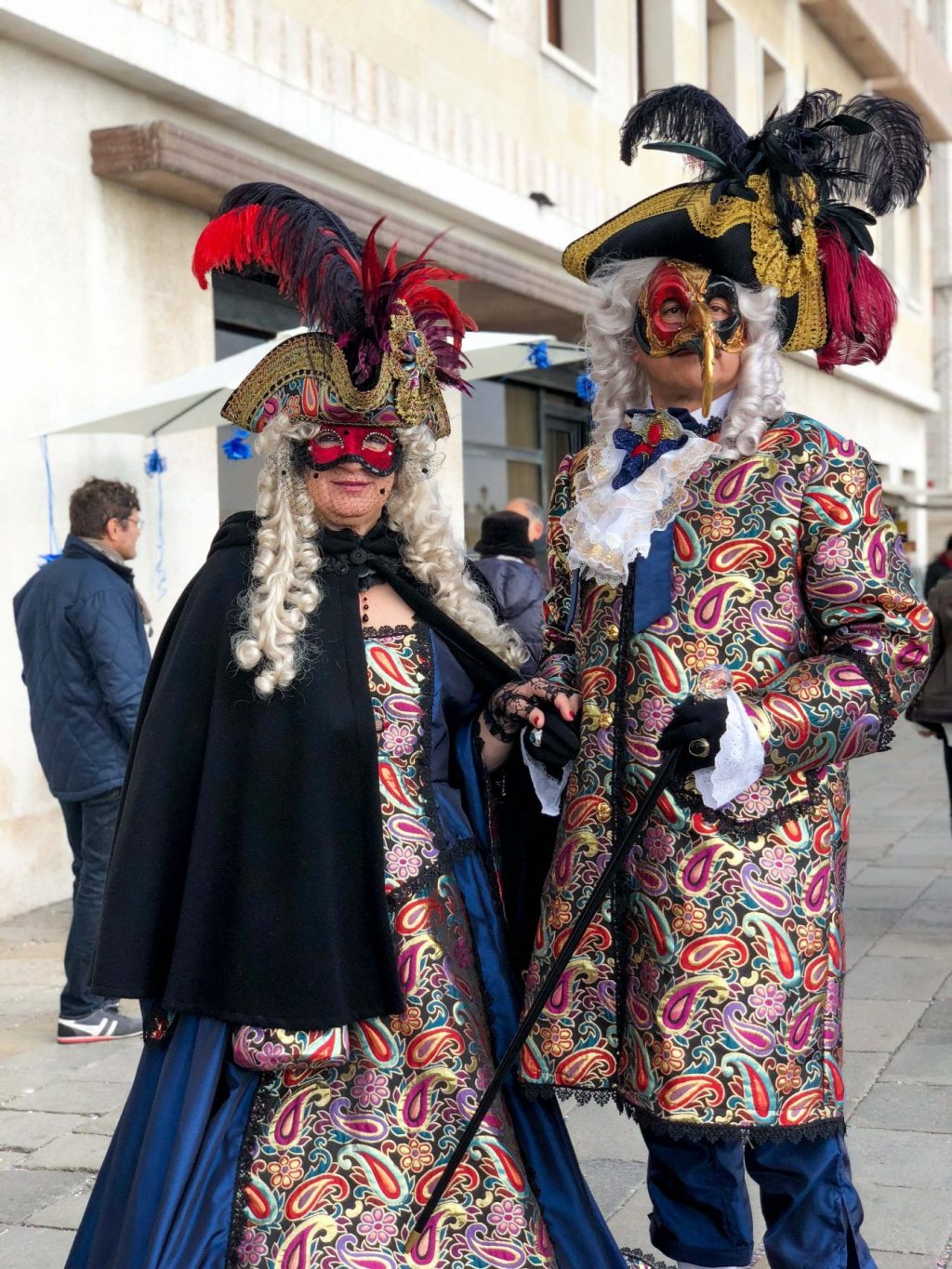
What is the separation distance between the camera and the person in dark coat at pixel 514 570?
21.4 feet

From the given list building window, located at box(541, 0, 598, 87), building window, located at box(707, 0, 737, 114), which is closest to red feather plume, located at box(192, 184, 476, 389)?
building window, located at box(541, 0, 598, 87)

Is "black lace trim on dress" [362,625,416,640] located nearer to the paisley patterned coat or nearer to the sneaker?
the paisley patterned coat

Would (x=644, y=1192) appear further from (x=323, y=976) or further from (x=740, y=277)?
(x=740, y=277)

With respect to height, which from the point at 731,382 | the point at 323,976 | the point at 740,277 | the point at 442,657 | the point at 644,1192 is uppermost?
the point at 740,277

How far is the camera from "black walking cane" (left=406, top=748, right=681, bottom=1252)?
2.47 m

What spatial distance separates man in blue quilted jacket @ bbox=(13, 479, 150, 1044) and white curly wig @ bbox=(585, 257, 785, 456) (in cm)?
273

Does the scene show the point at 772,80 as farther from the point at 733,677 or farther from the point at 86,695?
the point at 733,677

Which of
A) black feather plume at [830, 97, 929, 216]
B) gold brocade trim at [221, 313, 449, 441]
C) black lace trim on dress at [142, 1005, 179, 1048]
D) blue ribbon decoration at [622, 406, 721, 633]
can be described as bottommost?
black lace trim on dress at [142, 1005, 179, 1048]

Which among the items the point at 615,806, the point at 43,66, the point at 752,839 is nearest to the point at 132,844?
the point at 615,806

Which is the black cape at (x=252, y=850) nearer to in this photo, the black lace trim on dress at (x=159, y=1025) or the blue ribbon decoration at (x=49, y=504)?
the black lace trim on dress at (x=159, y=1025)

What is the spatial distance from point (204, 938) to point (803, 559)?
A: 1208 millimetres

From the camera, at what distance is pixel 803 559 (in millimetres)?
2582

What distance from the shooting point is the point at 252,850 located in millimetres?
2662

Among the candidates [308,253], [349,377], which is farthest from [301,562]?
[308,253]
